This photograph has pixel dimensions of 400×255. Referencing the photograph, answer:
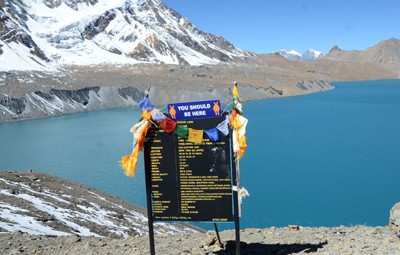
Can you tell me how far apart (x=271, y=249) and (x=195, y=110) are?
151 inches

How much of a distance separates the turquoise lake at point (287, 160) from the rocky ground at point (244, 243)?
47.7ft

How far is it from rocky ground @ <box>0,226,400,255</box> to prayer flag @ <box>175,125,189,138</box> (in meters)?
3.01

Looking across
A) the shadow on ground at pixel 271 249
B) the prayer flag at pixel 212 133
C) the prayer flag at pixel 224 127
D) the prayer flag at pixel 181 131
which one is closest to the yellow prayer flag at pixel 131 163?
the prayer flag at pixel 181 131

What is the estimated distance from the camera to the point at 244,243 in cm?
1102

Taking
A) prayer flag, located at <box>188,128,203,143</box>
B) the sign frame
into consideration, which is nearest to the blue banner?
the sign frame

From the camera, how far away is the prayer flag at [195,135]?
355 inches

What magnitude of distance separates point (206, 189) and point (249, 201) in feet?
74.7

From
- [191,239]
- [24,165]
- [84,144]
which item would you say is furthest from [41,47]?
[191,239]

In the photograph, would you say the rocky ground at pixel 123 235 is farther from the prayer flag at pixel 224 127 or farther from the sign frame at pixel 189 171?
the prayer flag at pixel 224 127

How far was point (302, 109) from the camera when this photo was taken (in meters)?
102

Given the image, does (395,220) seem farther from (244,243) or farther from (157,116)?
(157,116)

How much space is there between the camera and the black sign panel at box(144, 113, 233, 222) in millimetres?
9102

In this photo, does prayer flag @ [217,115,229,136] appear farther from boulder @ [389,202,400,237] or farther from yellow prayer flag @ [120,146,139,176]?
boulder @ [389,202,400,237]

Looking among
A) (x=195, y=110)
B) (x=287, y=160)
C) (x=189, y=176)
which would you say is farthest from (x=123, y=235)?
(x=287, y=160)
